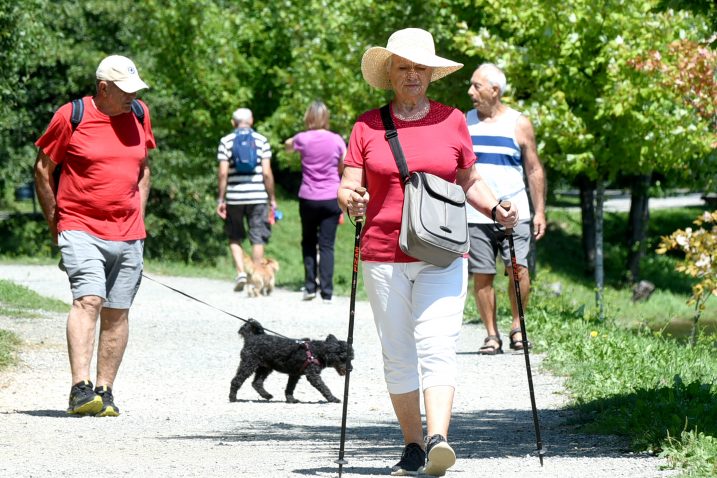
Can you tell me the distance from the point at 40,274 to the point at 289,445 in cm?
1283

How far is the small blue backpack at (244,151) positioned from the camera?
16.4 metres

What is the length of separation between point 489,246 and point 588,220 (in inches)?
→ 854

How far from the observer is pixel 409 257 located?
668 centimetres

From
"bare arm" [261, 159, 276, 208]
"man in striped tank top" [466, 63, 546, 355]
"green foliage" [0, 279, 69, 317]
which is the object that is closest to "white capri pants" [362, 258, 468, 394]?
"man in striped tank top" [466, 63, 546, 355]

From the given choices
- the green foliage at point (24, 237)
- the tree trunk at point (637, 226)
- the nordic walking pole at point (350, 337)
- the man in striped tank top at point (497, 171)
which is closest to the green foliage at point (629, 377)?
the man in striped tank top at point (497, 171)

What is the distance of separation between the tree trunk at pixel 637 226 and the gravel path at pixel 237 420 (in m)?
17.2

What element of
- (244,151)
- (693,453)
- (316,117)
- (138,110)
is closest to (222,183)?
(244,151)

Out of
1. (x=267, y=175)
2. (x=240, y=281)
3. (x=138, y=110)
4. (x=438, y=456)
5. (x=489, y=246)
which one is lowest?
(x=240, y=281)

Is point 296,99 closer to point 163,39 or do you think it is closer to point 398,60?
point 163,39

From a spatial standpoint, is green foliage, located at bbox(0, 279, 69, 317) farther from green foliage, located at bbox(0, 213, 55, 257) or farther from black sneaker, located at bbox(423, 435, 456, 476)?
green foliage, located at bbox(0, 213, 55, 257)

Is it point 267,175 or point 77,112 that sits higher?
point 77,112

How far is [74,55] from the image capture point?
89.7 ft

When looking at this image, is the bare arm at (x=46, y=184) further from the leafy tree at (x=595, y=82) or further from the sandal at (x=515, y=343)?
the leafy tree at (x=595, y=82)

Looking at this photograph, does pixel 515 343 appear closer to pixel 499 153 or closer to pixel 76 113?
pixel 499 153
